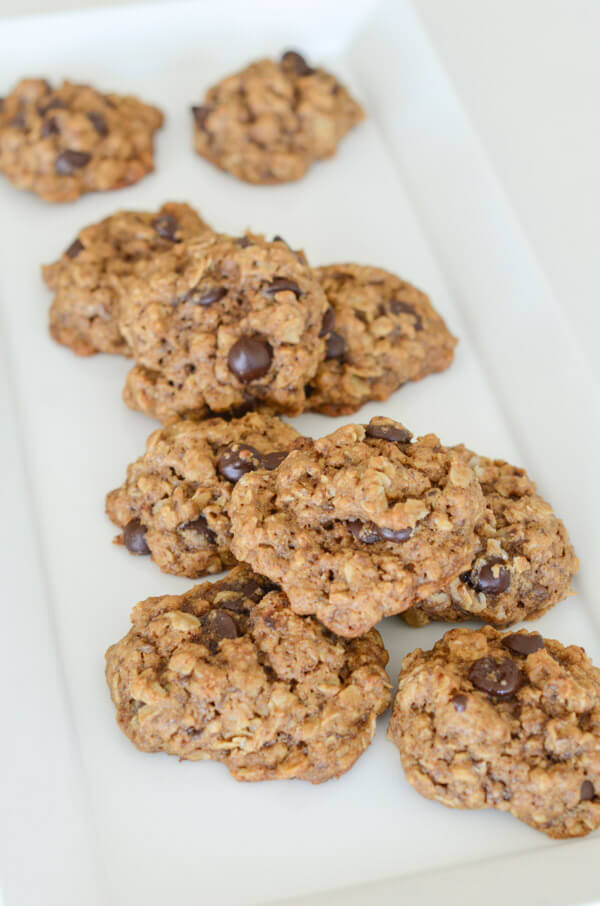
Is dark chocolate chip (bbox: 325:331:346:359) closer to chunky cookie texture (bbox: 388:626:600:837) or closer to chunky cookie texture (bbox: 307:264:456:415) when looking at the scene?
chunky cookie texture (bbox: 307:264:456:415)

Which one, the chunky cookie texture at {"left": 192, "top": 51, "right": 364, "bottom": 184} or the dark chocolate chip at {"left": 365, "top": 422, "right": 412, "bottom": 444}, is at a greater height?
the chunky cookie texture at {"left": 192, "top": 51, "right": 364, "bottom": 184}

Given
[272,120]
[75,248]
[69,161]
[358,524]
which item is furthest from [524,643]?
[69,161]

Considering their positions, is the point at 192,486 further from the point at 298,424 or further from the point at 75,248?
the point at 75,248

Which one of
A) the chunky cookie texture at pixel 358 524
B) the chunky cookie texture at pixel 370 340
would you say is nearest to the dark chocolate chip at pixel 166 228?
the chunky cookie texture at pixel 370 340

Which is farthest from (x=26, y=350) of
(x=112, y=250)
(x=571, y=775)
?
(x=571, y=775)

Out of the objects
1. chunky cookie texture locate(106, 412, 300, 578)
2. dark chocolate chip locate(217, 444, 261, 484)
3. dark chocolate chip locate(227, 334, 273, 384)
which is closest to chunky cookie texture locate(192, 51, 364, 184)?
dark chocolate chip locate(227, 334, 273, 384)

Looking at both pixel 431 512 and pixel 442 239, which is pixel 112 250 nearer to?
pixel 442 239

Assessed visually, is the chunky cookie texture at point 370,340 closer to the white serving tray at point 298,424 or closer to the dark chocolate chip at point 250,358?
the white serving tray at point 298,424
